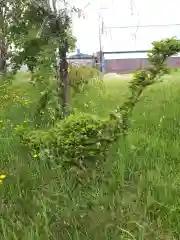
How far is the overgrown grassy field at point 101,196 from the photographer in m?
2.65

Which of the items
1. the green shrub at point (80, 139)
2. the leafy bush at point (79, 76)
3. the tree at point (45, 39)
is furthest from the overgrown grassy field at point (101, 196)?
the leafy bush at point (79, 76)

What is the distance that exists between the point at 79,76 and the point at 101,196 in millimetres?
5658

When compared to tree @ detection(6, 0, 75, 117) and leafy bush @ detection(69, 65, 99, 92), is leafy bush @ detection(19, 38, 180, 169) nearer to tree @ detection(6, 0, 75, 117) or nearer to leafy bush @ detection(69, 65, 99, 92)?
tree @ detection(6, 0, 75, 117)

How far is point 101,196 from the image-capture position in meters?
3.03

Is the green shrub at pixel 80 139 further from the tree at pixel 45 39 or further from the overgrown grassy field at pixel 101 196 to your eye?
the tree at pixel 45 39

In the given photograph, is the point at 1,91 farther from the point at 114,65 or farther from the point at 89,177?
the point at 89,177

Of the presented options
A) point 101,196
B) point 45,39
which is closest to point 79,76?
point 45,39

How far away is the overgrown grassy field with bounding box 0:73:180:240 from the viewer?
2648 millimetres

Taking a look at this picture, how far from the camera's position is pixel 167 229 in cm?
278

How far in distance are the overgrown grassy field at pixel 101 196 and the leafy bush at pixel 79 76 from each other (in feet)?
9.69

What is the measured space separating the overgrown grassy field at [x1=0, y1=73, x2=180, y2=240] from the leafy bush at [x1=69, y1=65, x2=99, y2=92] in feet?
9.69

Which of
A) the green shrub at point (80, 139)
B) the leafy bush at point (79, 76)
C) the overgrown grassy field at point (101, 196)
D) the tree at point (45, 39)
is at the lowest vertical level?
the overgrown grassy field at point (101, 196)

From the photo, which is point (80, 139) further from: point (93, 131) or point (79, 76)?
point (79, 76)

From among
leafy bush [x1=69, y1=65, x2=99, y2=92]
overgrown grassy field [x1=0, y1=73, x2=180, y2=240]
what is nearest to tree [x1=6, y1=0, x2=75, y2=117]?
leafy bush [x1=69, y1=65, x2=99, y2=92]
